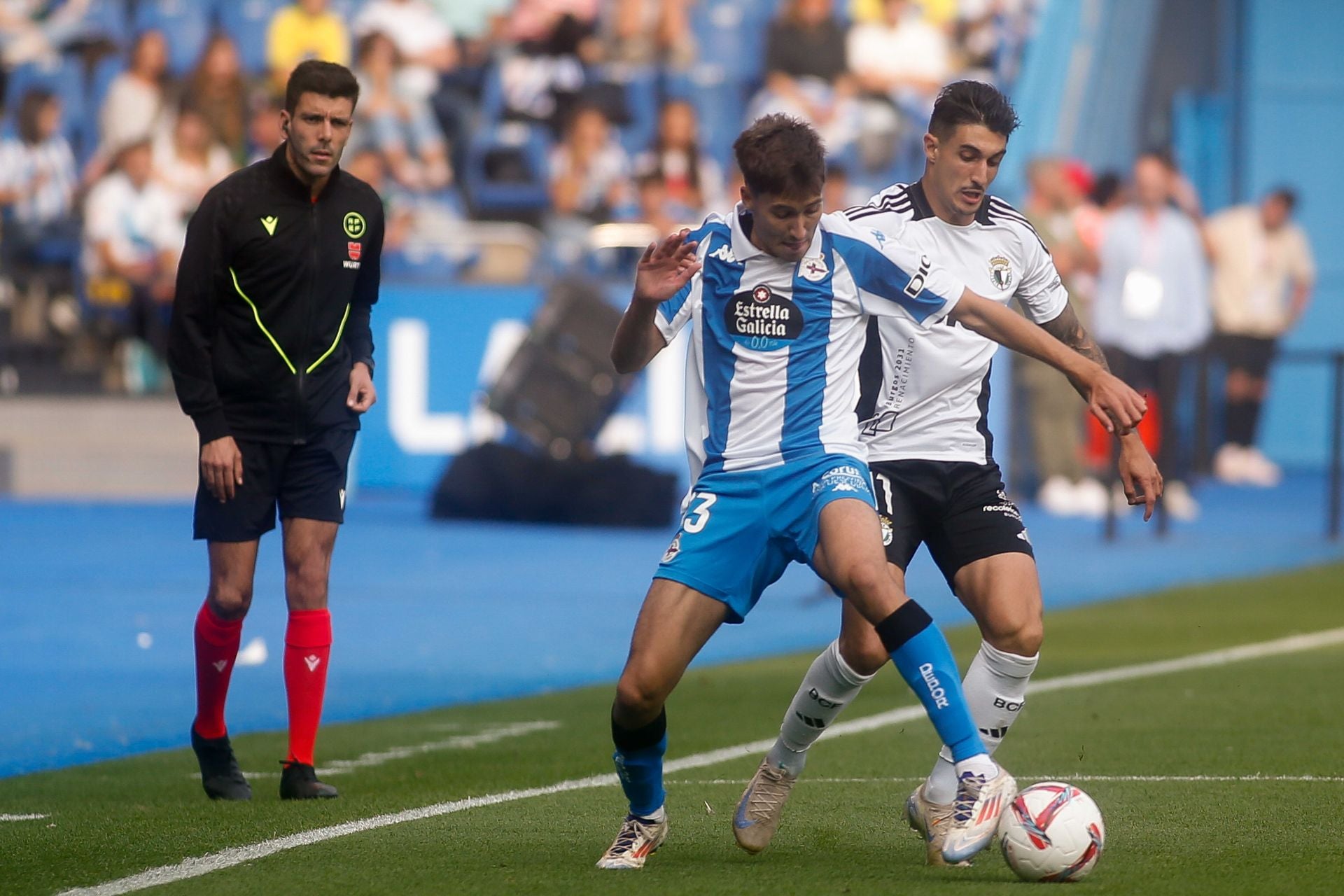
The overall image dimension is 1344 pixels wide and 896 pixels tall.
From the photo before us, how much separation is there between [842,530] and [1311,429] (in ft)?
62.8

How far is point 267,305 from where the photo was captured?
6516 mm

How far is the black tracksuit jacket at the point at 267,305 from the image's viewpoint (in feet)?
21.0

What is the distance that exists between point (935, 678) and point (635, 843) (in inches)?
Result: 35.7

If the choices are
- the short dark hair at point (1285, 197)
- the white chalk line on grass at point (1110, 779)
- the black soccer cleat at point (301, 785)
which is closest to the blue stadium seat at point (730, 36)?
the short dark hair at point (1285, 197)

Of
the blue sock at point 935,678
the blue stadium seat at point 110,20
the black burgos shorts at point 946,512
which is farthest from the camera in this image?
the blue stadium seat at point 110,20

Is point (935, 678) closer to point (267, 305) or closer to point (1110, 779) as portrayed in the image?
point (1110, 779)

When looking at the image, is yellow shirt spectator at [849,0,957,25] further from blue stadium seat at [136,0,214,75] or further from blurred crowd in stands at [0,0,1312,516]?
blue stadium seat at [136,0,214,75]

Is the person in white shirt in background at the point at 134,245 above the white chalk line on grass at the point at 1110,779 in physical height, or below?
above

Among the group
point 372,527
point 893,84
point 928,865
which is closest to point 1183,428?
point 893,84

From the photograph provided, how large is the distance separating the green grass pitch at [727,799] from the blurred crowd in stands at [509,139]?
8440 mm

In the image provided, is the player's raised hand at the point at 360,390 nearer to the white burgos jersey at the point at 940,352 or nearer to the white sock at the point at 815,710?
the white burgos jersey at the point at 940,352

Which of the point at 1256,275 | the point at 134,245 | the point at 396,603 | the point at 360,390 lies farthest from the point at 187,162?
the point at 360,390

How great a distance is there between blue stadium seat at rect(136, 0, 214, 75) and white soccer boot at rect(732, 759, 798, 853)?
16549mm

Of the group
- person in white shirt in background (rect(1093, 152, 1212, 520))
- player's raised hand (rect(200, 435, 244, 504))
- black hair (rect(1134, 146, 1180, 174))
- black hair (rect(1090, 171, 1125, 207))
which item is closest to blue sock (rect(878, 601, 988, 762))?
player's raised hand (rect(200, 435, 244, 504))
